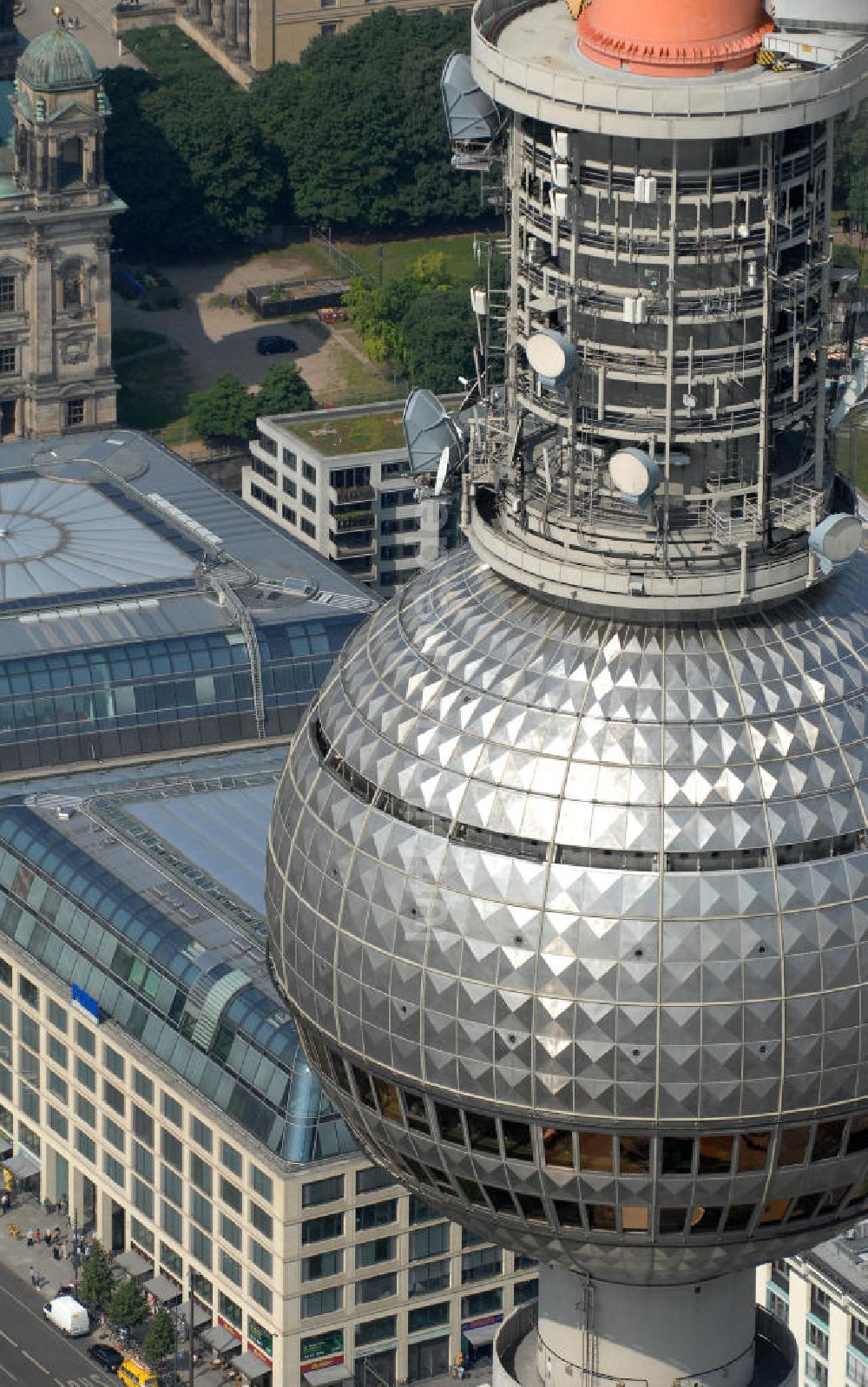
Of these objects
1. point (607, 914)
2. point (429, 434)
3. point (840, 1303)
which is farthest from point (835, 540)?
point (840, 1303)

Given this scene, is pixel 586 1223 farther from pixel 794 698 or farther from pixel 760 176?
pixel 760 176

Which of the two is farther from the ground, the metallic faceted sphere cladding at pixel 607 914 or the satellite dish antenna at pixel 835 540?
the satellite dish antenna at pixel 835 540

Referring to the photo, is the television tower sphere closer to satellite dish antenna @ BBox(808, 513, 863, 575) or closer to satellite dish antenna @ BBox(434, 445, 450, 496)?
satellite dish antenna @ BBox(808, 513, 863, 575)

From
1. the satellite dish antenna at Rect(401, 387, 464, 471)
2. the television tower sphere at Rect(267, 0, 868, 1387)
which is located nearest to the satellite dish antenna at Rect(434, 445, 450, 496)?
the satellite dish antenna at Rect(401, 387, 464, 471)

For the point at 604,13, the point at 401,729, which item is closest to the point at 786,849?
the point at 401,729

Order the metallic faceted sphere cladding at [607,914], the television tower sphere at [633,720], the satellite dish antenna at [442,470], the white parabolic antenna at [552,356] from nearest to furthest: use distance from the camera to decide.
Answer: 1. the television tower sphere at [633,720]
2. the metallic faceted sphere cladding at [607,914]
3. the white parabolic antenna at [552,356]
4. the satellite dish antenna at [442,470]

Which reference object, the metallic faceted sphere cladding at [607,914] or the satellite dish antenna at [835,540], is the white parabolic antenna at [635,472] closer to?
the metallic faceted sphere cladding at [607,914]

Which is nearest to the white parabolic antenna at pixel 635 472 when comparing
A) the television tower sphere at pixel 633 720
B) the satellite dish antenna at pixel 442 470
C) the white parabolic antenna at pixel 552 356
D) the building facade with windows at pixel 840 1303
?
the television tower sphere at pixel 633 720
